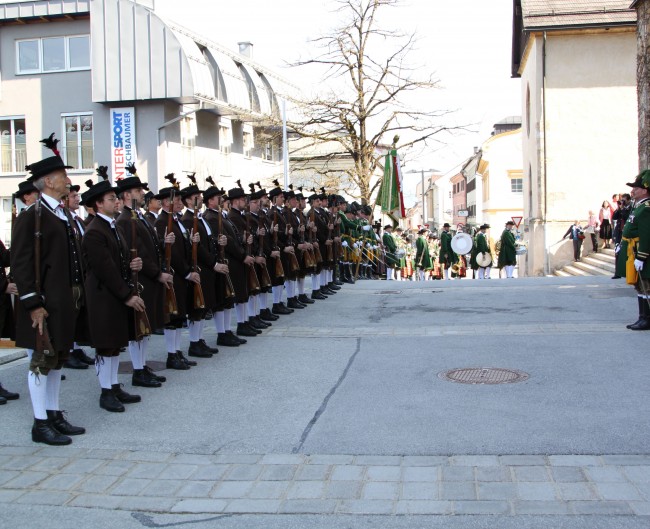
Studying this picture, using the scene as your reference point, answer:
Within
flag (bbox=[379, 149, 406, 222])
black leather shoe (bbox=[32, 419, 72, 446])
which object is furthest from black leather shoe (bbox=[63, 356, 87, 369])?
flag (bbox=[379, 149, 406, 222])

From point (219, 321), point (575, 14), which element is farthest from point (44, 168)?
point (575, 14)

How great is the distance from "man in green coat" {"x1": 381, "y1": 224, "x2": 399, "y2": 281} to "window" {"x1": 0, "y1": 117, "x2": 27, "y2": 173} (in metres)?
15.9

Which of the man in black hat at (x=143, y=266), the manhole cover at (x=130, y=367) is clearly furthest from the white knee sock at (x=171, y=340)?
the man in black hat at (x=143, y=266)

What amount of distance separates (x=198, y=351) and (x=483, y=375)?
349 cm

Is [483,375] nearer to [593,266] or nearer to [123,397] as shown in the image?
[123,397]

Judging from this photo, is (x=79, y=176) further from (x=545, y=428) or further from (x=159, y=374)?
(x=545, y=428)

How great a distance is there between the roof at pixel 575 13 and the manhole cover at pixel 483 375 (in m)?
27.2

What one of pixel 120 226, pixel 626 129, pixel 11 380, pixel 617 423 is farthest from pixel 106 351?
pixel 626 129

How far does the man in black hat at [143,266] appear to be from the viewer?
7.61m

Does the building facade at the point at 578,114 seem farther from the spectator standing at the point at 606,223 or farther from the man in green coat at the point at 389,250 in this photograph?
the man in green coat at the point at 389,250

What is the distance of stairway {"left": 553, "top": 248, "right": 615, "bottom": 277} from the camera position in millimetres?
23875

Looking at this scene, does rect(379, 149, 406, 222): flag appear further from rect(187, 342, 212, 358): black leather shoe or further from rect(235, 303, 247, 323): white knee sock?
rect(187, 342, 212, 358): black leather shoe

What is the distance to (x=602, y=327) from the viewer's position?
10680 mm

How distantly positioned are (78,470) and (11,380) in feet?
11.1
